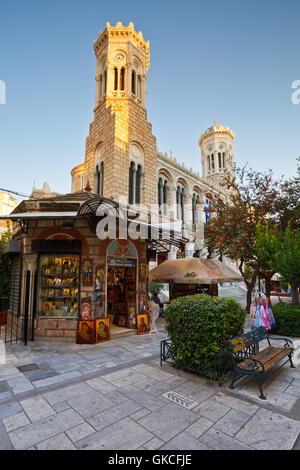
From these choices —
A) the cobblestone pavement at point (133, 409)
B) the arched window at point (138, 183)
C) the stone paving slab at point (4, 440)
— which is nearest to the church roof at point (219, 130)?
the arched window at point (138, 183)

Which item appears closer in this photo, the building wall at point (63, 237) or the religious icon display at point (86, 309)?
the religious icon display at point (86, 309)

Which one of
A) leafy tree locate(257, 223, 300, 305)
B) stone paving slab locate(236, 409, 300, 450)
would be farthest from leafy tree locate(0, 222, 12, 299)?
stone paving slab locate(236, 409, 300, 450)

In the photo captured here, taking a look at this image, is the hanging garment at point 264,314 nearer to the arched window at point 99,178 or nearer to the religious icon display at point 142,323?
the religious icon display at point 142,323

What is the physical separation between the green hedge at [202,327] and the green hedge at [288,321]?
5415 mm

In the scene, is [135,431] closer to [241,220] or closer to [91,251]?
[91,251]

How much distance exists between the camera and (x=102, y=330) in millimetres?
8477

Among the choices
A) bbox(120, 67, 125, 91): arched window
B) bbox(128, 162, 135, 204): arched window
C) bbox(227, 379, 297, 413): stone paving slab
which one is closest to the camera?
bbox(227, 379, 297, 413): stone paving slab

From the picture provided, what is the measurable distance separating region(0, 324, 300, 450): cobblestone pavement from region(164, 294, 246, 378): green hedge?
1.34 ft

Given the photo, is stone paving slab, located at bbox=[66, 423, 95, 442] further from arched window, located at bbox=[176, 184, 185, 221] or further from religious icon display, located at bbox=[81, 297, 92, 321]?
arched window, located at bbox=[176, 184, 185, 221]

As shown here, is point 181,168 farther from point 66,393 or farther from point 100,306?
point 66,393

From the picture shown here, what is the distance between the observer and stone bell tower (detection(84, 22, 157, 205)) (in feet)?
63.1

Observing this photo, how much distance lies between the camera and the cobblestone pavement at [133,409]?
3250 millimetres
